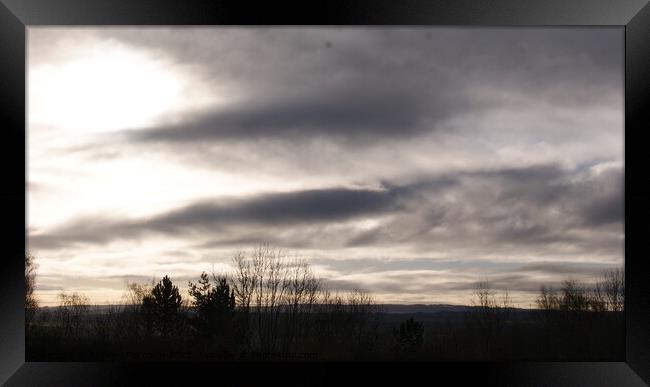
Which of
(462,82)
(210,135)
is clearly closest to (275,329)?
(210,135)

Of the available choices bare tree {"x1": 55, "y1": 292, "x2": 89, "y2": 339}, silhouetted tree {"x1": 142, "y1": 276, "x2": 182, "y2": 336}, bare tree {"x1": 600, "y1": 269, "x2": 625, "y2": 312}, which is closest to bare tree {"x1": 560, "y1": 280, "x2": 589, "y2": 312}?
bare tree {"x1": 600, "y1": 269, "x2": 625, "y2": 312}

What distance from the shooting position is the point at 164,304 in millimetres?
17766

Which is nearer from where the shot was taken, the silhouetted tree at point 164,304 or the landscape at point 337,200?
the landscape at point 337,200

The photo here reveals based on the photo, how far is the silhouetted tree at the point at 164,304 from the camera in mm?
17438

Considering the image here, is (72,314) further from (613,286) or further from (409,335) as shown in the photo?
(613,286)

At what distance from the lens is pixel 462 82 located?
13.1 metres

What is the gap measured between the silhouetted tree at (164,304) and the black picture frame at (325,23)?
45.9 ft

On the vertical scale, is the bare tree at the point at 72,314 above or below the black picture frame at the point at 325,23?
below

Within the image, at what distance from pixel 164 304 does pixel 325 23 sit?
15189mm

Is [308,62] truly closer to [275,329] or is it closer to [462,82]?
[462,82]

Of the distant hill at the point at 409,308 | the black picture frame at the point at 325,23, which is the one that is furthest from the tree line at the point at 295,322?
the black picture frame at the point at 325,23

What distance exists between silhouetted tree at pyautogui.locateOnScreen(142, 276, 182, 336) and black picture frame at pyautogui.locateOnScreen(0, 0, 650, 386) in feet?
45.9

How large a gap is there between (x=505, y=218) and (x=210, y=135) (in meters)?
6.45

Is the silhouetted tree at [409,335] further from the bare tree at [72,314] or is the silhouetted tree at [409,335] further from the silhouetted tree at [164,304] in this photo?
the bare tree at [72,314]
